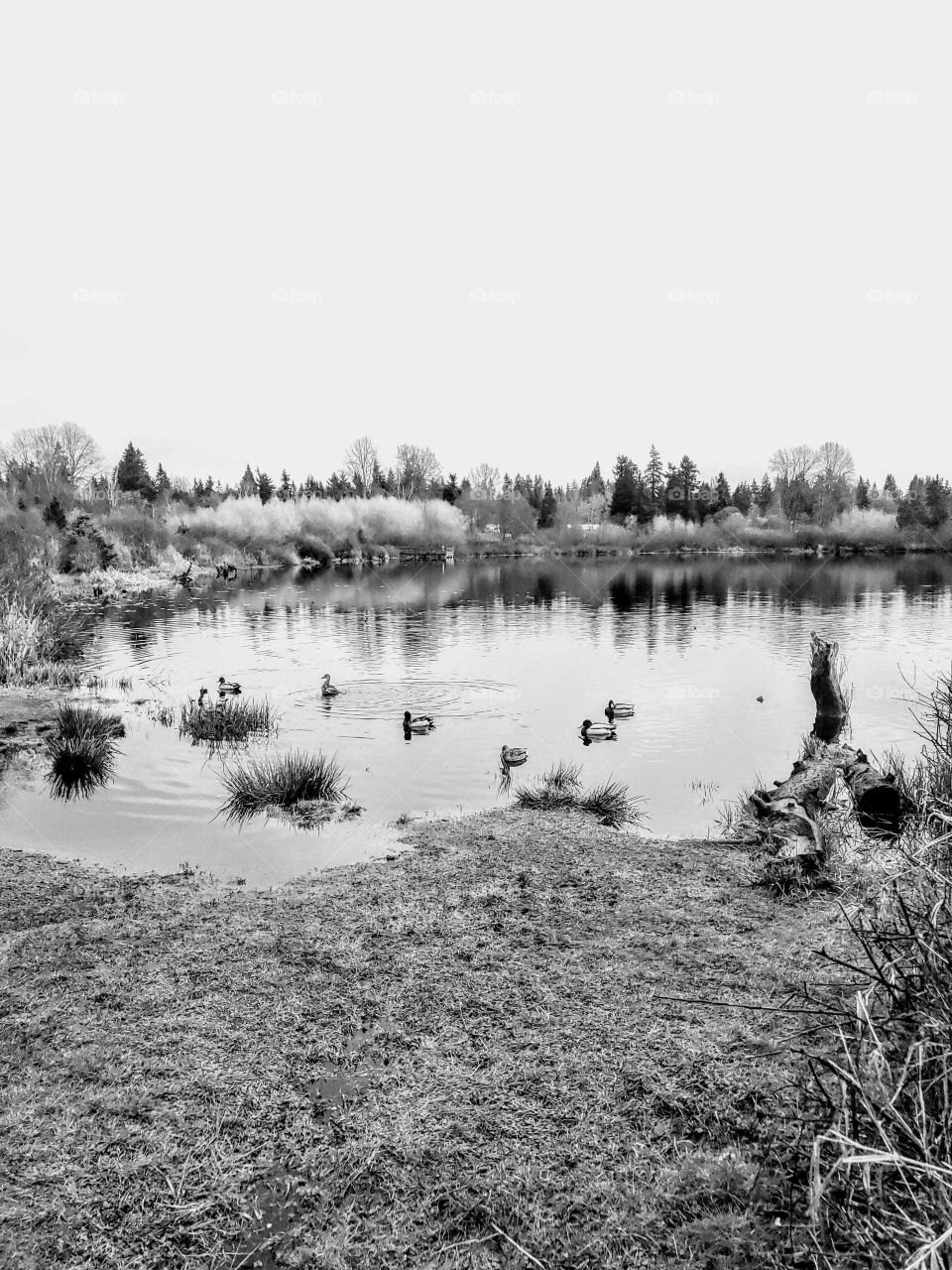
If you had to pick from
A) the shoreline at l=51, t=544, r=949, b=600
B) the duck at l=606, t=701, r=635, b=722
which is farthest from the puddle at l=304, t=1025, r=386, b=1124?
the shoreline at l=51, t=544, r=949, b=600

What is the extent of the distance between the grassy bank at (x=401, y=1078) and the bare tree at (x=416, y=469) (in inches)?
4866

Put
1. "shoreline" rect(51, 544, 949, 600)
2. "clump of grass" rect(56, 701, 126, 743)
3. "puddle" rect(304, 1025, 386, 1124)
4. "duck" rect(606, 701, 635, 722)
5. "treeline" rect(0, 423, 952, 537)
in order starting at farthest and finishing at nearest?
"treeline" rect(0, 423, 952, 537), "shoreline" rect(51, 544, 949, 600), "duck" rect(606, 701, 635, 722), "clump of grass" rect(56, 701, 126, 743), "puddle" rect(304, 1025, 386, 1124)

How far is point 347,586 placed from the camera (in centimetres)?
5712

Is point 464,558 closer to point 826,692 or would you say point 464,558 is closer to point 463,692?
point 463,692

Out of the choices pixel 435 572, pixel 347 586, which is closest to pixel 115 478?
pixel 435 572

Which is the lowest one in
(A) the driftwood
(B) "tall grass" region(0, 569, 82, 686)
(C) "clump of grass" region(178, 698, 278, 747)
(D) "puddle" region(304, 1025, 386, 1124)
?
(C) "clump of grass" region(178, 698, 278, 747)

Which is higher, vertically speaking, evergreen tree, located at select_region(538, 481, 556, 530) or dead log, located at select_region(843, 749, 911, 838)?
evergreen tree, located at select_region(538, 481, 556, 530)

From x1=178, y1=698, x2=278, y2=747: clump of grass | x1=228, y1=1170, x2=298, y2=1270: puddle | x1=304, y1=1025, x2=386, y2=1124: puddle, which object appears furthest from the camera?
x1=178, y1=698, x2=278, y2=747: clump of grass

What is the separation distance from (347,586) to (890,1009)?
55844mm

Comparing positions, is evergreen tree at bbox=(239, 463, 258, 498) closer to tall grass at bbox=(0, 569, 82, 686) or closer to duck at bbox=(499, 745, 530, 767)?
tall grass at bbox=(0, 569, 82, 686)

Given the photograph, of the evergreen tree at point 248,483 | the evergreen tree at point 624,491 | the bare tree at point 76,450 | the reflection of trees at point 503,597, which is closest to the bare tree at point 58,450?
the bare tree at point 76,450

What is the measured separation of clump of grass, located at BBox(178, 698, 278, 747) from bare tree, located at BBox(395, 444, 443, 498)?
112m

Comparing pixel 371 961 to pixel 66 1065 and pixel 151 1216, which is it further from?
pixel 151 1216

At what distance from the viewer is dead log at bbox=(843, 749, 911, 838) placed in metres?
9.47
